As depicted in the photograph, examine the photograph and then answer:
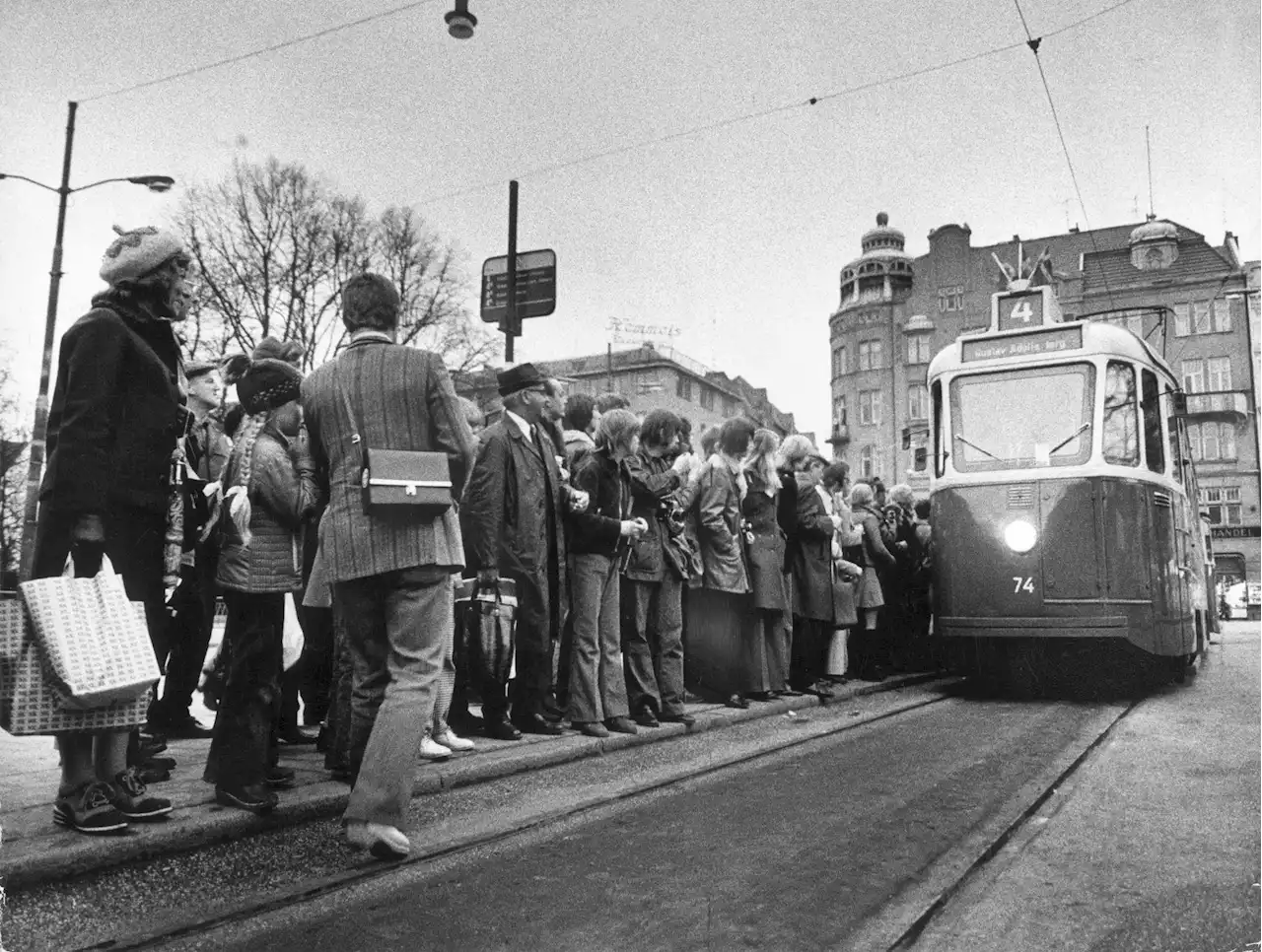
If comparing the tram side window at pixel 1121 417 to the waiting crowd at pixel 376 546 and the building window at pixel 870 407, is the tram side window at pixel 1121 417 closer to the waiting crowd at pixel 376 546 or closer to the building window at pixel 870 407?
the waiting crowd at pixel 376 546

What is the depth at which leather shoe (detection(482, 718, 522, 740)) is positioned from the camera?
621 centimetres

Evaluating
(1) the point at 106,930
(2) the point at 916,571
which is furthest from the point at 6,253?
(2) the point at 916,571

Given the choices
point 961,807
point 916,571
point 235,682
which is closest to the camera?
point 235,682

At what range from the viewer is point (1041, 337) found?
34.6 ft

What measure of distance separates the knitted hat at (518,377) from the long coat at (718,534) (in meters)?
2.10

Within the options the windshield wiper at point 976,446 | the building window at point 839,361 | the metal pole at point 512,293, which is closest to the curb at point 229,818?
the windshield wiper at point 976,446

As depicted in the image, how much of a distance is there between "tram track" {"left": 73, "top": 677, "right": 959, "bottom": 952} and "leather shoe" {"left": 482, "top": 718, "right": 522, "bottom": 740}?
1.92 ft

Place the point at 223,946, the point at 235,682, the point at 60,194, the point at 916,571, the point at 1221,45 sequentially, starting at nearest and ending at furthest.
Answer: the point at 223,946 < the point at 235,682 < the point at 1221,45 < the point at 916,571 < the point at 60,194

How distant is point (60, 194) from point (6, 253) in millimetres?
11271

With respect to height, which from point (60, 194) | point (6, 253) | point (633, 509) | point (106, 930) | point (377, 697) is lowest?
point (106, 930)

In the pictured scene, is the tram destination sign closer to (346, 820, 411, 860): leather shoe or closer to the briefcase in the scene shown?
the briefcase

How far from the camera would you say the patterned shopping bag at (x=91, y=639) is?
349 cm

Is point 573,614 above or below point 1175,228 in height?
below

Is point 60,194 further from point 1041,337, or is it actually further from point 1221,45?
point 1221,45
